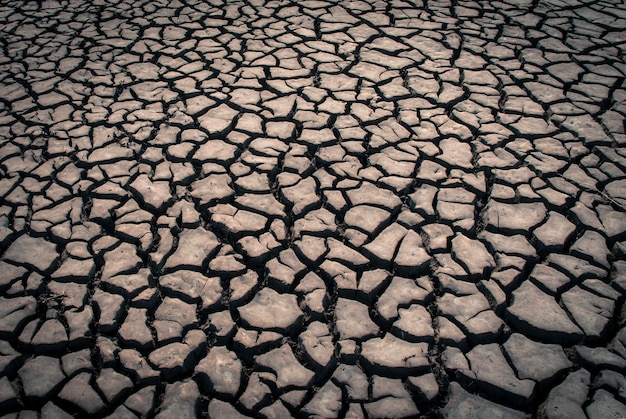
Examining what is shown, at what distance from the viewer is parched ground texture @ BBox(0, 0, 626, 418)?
4.84 feet

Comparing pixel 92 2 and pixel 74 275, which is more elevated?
pixel 92 2

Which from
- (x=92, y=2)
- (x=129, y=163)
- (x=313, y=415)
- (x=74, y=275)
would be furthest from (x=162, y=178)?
(x=92, y=2)

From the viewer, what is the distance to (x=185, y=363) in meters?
1.52

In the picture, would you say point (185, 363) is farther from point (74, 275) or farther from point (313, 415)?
point (74, 275)

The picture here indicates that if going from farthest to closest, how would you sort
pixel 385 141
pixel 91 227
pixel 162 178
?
pixel 385 141 < pixel 162 178 < pixel 91 227

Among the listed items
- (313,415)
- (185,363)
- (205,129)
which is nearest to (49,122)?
(205,129)

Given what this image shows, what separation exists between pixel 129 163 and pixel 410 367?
1637mm

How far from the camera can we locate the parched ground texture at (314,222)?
4.84ft

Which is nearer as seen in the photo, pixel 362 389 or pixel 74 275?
pixel 362 389

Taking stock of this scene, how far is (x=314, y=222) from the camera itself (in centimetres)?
201

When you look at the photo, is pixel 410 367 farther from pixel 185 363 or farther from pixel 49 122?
pixel 49 122

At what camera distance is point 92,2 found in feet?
12.9

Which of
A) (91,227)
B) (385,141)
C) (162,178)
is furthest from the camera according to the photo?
(385,141)

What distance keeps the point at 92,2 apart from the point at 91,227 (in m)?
2.81
